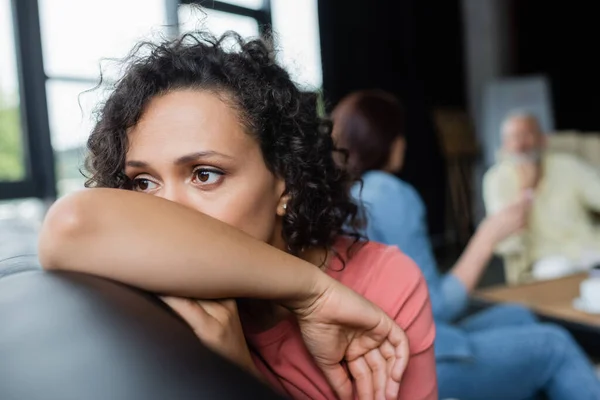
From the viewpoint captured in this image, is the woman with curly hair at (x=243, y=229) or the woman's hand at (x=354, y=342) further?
the woman's hand at (x=354, y=342)

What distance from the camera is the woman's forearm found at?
16.7 inches

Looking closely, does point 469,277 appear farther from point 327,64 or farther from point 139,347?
Answer: point 327,64

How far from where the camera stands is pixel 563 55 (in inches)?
300

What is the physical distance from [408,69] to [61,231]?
21.8 ft

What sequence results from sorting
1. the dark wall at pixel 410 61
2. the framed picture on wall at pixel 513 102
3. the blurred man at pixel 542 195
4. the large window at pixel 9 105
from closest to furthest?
1. the blurred man at pixel 542 195
2. the large window at pixel 9 105
3. the dark wall at pixel 410 61
4. the framed picture on wall at pixel 513 102

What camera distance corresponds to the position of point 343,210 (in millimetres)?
910

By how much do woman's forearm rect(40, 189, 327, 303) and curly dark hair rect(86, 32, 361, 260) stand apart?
26 cm

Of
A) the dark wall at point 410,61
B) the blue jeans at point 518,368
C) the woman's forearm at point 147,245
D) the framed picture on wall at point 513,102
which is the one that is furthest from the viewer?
the framed picture on wall at point 513,102

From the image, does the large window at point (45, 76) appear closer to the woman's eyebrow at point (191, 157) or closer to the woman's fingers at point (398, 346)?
the woman's eyebrow at point (191, 157)

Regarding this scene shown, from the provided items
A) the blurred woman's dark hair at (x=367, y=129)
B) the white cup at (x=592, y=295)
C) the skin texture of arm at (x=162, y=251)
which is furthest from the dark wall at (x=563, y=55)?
the skin texture of arm at (x=162, y=251)

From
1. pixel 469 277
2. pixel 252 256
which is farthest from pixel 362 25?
pixel 252 256

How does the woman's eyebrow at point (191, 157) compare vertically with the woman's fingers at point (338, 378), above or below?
above

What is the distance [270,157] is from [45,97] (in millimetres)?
3332

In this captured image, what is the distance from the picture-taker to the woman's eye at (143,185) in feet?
2.23
